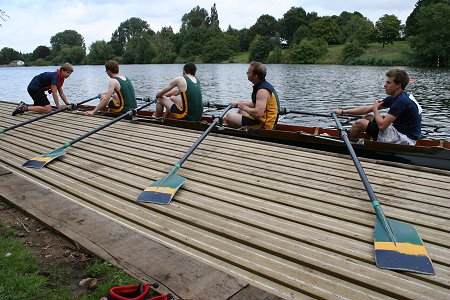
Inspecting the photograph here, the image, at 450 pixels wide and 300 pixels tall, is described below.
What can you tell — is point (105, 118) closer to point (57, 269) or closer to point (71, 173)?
point (71, 173)

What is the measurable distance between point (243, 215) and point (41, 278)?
77.5 inches

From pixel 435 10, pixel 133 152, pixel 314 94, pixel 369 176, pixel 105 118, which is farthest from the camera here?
pixel 435 10

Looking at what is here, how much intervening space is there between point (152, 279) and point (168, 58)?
9947 cm

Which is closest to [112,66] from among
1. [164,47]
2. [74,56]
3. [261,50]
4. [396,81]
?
[396,81]

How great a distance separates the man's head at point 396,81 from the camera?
5.72 metres

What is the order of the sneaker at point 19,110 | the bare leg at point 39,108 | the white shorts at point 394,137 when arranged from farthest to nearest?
1. the bare leg at point 39,108
2. the sneaker at point 19,110
3. the white shorts at point 394,137

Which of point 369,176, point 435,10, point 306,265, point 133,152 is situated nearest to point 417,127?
point 369,176

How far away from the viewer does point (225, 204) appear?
4.29 metres

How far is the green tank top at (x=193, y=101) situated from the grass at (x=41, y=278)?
522 centimetres

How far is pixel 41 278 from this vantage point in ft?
9.80

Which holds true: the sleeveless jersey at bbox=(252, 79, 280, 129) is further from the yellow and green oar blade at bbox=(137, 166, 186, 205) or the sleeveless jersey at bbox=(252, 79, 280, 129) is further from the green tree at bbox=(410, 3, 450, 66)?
the green tree at bbox=(410, 3, 450, 66)

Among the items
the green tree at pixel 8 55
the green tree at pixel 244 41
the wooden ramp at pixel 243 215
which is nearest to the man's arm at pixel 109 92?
the wooden ramp at pixel 243 215

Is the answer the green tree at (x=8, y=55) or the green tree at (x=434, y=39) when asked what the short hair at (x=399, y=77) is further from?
the green tree at (x=8, y=55)

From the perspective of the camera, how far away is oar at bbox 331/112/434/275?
307 centimetres
